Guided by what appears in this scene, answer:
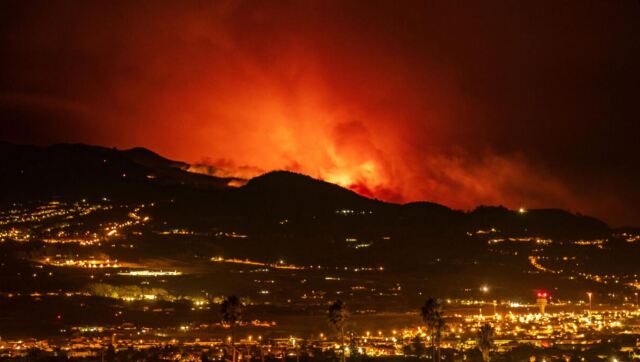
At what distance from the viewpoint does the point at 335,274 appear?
145125 millimetres

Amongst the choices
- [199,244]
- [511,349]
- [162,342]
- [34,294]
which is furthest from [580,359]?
[199,244]

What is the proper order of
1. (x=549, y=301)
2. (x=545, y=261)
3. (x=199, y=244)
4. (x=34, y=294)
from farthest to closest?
(x=545, y=261), (x=199, y=244), (x=549, y=301), (x=34, y=294)

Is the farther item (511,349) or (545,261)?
(545,261)

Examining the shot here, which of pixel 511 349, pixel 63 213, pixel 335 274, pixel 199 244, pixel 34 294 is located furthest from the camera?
pixel 63 213

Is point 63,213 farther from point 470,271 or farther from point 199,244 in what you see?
point 470,271

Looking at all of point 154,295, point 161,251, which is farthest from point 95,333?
point 161,251

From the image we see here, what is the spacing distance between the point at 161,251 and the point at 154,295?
34.6 metres

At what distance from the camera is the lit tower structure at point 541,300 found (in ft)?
388

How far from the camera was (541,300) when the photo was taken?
119250mm

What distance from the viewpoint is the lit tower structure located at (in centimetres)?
11812

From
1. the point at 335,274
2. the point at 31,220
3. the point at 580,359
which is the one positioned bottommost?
the point at 580,359

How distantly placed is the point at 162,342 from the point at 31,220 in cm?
10105

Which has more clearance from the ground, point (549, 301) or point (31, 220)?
point (31, 220)

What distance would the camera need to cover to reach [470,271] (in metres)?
153
